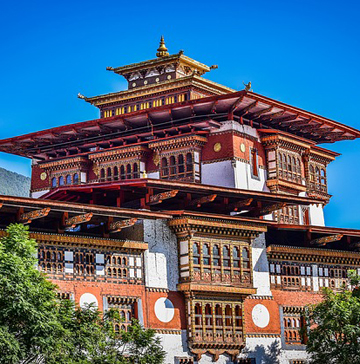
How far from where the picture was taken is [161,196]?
3225 centimetres

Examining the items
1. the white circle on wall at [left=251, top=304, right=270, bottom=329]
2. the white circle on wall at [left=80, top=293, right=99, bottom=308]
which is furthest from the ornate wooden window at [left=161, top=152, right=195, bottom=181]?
the white circle on wall at [left=80, top=293, right=99, bottom=308]

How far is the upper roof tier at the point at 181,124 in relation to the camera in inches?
1592

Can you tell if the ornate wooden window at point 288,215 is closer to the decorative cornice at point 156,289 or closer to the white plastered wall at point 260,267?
the white plastered wall at point 260,267

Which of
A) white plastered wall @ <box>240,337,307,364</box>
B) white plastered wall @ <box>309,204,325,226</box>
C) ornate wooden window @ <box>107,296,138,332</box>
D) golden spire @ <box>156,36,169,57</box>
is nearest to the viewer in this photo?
ornate wooden window @ <box>107,296,138,332</box>

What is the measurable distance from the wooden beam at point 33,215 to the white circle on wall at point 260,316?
33.2ft

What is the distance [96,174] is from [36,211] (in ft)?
52.9

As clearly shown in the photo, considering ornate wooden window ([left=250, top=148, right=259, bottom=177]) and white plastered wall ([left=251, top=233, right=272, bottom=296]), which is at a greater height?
ornate wooden window ([left=250, top=148, right=259, bottom=177])

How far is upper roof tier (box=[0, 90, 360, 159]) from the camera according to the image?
133 ft

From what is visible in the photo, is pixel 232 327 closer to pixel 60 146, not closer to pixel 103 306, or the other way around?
pixel 103 306

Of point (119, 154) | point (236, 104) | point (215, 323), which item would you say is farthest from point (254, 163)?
point (215, 323)

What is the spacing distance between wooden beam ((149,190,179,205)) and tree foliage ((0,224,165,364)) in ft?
19.1

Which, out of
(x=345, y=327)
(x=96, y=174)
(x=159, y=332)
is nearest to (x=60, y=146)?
(x=96, y=174)

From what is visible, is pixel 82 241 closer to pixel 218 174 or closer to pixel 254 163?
pixel 218 174

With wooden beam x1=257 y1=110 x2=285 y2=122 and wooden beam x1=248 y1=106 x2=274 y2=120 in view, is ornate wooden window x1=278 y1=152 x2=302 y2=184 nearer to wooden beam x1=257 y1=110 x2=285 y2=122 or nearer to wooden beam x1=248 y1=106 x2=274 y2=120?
wooden beam x1=257 y1=110 x2=285 y2=122
